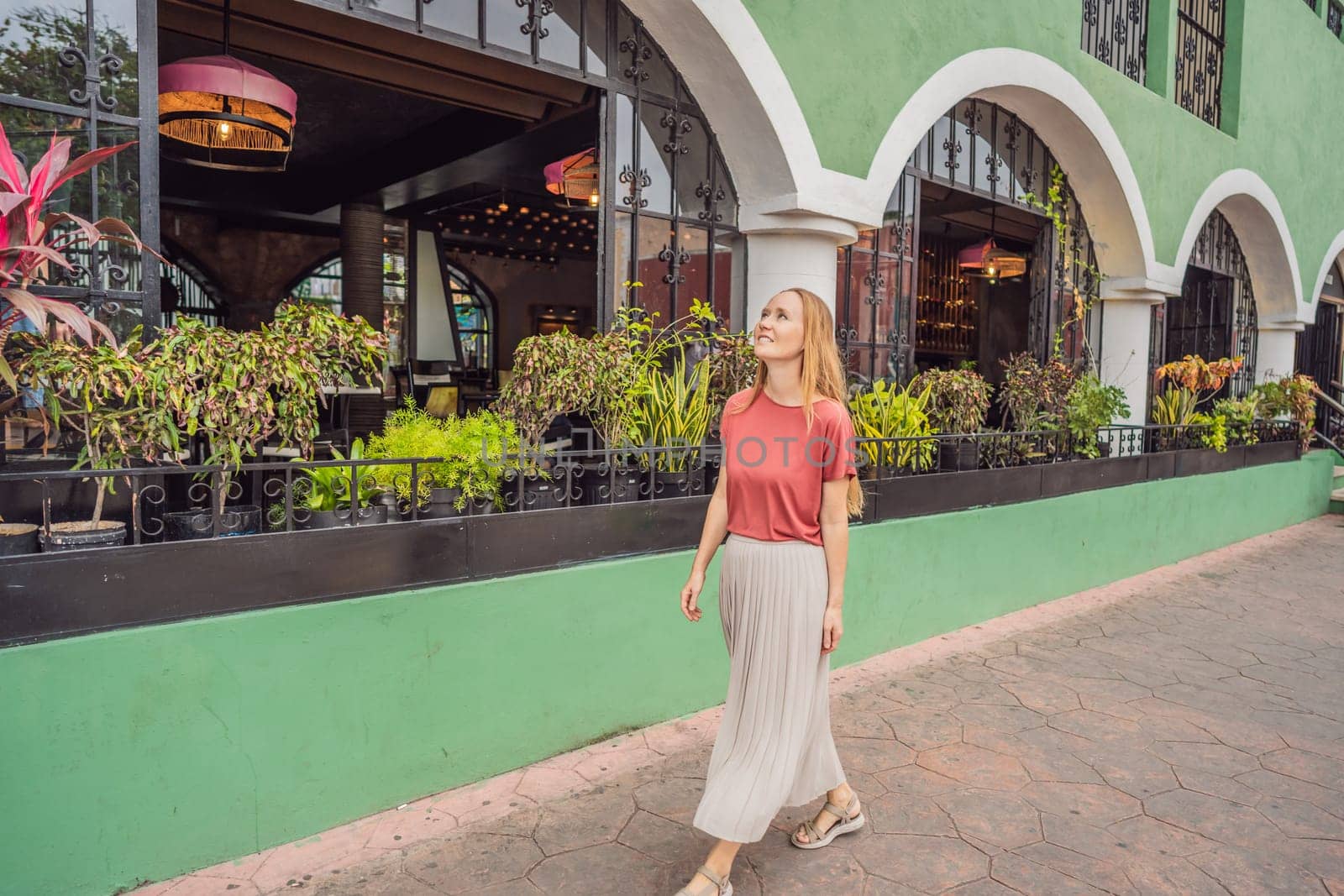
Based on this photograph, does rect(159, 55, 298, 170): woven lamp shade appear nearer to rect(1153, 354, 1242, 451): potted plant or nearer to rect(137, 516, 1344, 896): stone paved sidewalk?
rect(137, 516, 1344, 896): stone paved sidewalk

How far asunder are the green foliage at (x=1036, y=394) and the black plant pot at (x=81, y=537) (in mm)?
5514

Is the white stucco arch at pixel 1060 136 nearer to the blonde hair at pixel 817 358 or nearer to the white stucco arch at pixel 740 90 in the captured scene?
the white stucco arch at pixel 740 90

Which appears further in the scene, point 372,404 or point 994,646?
point 372,404

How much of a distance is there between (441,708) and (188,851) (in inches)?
33.7

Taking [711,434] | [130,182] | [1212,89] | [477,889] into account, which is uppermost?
[1212,89]

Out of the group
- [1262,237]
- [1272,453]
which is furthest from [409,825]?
[1262,237]

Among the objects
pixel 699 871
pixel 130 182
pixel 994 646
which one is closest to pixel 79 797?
pixel 699 871

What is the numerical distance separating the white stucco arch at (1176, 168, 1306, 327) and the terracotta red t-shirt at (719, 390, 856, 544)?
8.10m

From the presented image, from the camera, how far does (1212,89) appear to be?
371 inches

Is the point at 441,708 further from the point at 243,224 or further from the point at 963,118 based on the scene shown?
the point at 243,224

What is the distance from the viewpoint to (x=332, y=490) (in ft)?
10.3

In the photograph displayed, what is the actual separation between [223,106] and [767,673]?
4.28 meters

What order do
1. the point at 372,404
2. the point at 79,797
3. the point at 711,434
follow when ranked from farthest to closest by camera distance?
the point at 372,404
the point at 711,434
the point at 79,797

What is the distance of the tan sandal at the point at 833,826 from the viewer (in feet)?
9.27
